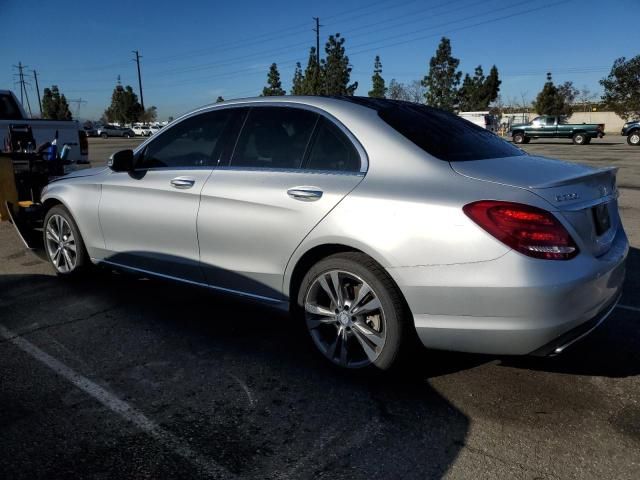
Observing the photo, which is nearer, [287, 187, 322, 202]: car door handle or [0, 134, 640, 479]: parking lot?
[0, 134, 640, 479]: parking lot

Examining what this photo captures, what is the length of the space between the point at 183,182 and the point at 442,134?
181cm

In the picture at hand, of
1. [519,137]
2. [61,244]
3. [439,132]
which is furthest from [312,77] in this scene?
[439,132]

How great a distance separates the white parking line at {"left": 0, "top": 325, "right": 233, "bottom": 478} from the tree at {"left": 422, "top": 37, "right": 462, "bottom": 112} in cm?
5639

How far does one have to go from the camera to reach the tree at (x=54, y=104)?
295 feet

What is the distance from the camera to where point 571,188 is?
277 centimetres

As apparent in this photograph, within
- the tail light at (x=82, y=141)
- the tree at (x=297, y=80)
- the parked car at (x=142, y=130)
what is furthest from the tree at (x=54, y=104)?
the tail light at (x=82, y=141)

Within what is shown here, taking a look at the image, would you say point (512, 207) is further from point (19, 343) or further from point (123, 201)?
point (19, 343)

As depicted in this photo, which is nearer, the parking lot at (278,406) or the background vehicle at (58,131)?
the parking lot at (278,406)

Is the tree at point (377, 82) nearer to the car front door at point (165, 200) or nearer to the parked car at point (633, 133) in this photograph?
the parked car at point (633, 133)

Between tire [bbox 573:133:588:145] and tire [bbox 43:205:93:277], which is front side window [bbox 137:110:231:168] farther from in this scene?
tire [bbox 573:133:588:145]

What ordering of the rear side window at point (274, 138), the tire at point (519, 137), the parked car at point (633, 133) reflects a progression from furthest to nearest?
the tire at point (519, 137) → the parked car at point (633, 133) → the rear side window at point (274, 138)

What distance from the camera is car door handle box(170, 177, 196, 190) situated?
3809mm

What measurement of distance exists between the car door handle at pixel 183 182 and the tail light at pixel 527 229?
2.03 metres

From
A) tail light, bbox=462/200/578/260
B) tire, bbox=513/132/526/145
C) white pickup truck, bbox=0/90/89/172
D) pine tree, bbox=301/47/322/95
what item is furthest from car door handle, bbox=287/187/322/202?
pine tree, bbox=301/47/322/95
